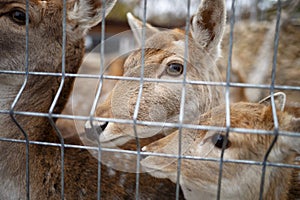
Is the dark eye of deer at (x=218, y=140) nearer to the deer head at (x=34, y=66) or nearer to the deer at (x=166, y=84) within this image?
the deer at (x=166, y=84)

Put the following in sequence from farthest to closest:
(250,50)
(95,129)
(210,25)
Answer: (250,50) → (210,25) → (95,129)

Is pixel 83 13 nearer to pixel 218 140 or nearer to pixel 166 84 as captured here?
pixel 166 84

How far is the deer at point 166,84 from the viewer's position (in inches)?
71.6

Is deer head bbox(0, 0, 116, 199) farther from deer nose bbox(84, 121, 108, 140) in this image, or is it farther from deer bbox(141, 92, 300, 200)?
deer bbox(141, 92, 300, 200)

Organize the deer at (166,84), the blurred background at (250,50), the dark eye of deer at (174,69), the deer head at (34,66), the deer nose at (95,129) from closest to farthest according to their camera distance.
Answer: the deer nose at (95,129)
the deer at (166,84)
the deer head at (34,66)
the dark eye of deer at (174,69)
the blurred background at (250,50)

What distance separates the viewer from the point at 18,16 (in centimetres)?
204

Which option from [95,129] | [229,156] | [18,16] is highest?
[18,16]

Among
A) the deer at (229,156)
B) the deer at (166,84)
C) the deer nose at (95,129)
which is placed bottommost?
the deer at (229,156)

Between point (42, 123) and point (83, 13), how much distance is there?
667 mm

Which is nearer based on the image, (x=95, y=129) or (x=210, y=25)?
(x=95, y=129)

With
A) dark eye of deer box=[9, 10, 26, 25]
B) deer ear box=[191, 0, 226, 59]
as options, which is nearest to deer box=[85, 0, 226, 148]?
deer ear box=[191, 0, 226, 59]

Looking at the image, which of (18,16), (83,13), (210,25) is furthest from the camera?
(210,25)

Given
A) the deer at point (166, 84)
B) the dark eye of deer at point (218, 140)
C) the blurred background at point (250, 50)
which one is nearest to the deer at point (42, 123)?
the deer at point (166, 84)

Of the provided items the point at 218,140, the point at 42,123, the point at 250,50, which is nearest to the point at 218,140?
the point at 218,140
